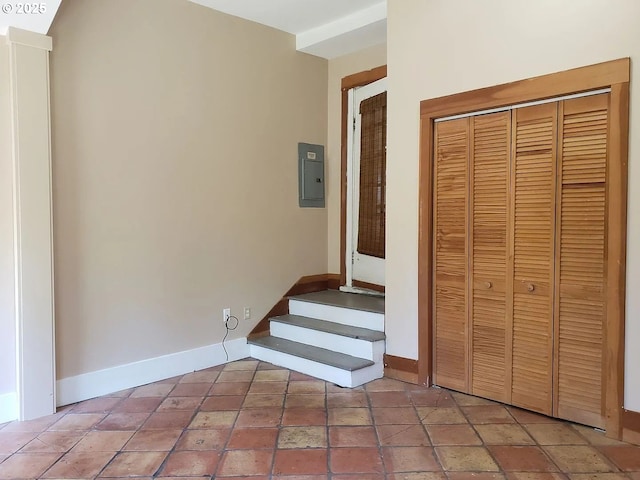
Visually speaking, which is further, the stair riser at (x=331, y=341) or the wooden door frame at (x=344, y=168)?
the wooden door frame at (x=344, y=168)

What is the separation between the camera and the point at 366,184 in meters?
4.48

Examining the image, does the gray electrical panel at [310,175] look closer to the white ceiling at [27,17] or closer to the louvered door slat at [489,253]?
the louvered door slat at [489,253]

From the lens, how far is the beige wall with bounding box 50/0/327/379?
3.14 metres

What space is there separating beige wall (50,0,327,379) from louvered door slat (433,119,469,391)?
62.6 inches

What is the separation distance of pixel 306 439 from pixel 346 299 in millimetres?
1793

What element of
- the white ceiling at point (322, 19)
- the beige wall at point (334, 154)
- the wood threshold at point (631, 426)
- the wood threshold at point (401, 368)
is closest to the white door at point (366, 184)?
the beige wall at point (334, 154)

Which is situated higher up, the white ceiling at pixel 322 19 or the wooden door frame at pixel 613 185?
A: the white ceiling at pixel 322 19

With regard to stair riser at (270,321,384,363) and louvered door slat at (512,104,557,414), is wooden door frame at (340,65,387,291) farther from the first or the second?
louvered door slat at (512,104,557,414)

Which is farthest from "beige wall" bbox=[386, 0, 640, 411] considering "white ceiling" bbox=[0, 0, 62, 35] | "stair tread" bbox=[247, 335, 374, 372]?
"white ceiling" bbox=[0, 0, 62, 35]

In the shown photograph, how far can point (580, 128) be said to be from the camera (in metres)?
2.66

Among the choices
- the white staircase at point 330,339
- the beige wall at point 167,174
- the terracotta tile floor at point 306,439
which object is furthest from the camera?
the white staircase at point 330,339

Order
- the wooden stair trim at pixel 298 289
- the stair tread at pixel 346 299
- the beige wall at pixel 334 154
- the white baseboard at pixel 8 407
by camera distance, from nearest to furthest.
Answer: the white baseboard at pixel 8 407, the stair tread at pixel 346 299, the wooden stair trim at pixel 298 289, the beige wall at pixel 334 154

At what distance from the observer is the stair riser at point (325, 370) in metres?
3.41

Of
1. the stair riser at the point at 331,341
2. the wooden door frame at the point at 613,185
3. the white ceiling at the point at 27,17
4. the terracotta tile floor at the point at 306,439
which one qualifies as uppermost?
the white ceiling at the point at 27,17
